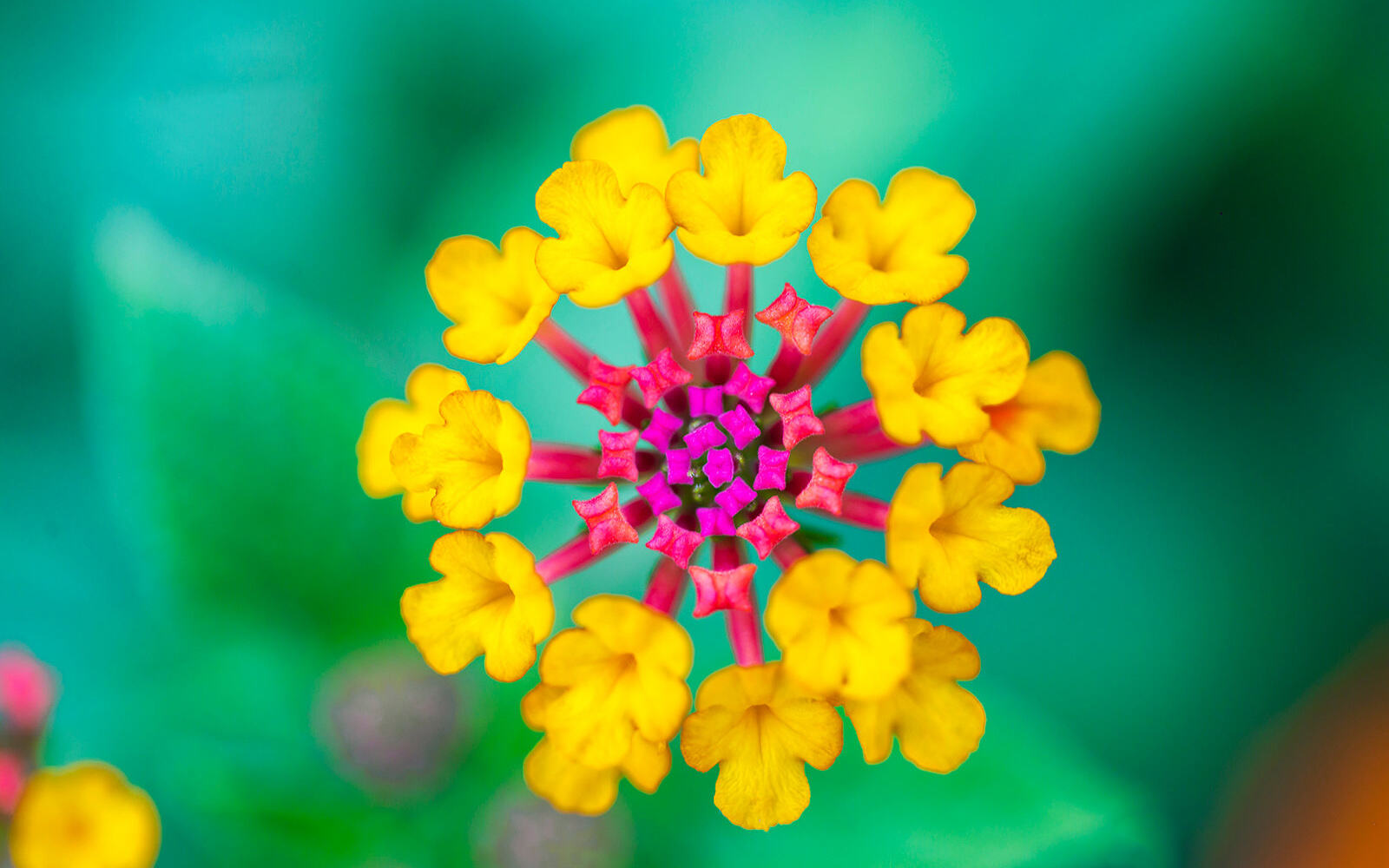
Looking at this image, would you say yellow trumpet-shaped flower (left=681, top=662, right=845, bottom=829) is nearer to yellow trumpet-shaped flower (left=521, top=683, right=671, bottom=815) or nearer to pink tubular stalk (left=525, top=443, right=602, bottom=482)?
yellow trumpet-shaped flower (left=521, top=683, right=671, bottom=815)

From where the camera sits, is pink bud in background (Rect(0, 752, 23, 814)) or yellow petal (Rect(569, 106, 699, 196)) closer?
yellow petal (Rect(569, 106, 699, 196))

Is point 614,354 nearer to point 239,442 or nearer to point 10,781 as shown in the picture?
point 239,442

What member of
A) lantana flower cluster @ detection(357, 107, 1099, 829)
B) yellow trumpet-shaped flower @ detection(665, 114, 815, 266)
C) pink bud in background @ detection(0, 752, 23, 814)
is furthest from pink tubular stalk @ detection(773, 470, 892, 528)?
pink bud in background @ detection(0, 752, 23, 814)

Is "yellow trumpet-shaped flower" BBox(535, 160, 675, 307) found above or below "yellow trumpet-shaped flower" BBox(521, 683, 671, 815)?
above

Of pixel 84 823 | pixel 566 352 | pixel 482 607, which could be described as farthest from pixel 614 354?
pixel 84 823

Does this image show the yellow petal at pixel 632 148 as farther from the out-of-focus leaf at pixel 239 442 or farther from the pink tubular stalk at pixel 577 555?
the out-of-focus leaf at pixel 239 442

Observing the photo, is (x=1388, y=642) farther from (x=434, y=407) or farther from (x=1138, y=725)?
(x=434, y=407)
